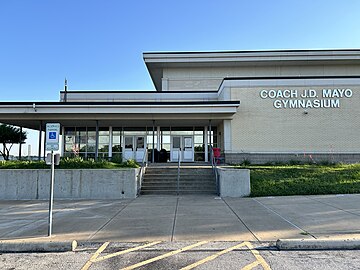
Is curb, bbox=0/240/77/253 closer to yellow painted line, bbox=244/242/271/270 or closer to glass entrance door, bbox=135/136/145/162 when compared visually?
yellow painted line, bbox=244/242/271/270

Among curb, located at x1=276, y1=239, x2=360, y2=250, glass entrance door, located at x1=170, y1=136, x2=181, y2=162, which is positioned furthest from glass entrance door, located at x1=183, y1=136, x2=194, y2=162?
curb, located at x1=276, y1=239, x2=360, y2=250

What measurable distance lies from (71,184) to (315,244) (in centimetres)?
1015

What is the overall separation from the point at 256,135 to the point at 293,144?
2627 millimetres

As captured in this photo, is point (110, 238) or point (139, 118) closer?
point (110, 238)

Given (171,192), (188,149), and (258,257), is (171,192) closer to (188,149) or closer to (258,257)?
(258,257)

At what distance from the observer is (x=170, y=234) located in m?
6.57

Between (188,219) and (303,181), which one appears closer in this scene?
(188,219)

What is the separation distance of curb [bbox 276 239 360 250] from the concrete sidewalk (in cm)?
44

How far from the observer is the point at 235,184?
1250cm

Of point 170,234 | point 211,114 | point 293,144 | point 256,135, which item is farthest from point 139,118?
point 170,234

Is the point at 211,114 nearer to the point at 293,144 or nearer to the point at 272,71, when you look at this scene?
the point at 293,144

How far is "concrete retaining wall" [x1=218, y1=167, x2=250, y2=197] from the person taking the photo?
1245 cm

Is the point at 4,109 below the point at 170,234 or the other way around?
the other way around

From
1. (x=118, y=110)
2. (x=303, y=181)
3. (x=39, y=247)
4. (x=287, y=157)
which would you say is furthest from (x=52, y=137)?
(x=287, y=157)
